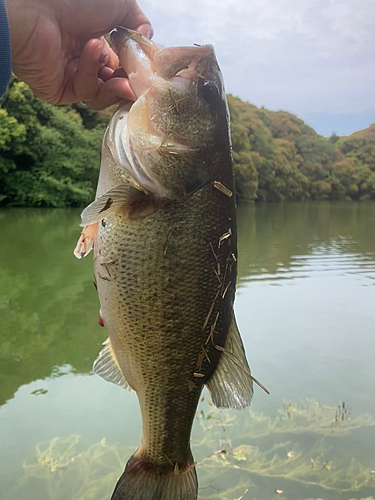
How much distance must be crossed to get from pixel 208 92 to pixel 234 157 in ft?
122

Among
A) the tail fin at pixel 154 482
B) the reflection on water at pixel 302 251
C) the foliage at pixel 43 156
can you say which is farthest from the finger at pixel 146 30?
the foliage at pixel 43 156

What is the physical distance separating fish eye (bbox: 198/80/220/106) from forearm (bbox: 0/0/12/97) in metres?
0.60

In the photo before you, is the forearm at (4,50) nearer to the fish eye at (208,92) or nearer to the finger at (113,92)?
the finger at (113,92)

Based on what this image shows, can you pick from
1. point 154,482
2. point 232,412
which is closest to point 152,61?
point 154,482

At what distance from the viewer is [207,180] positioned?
4.56ft

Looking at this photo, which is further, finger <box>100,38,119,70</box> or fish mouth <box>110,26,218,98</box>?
finger <box>100,38,119,70</box>

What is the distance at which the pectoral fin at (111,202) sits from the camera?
1330mm

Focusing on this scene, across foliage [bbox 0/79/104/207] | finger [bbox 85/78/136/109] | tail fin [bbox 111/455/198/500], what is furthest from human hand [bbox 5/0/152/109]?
foliage [bbox 0/79/104/207]

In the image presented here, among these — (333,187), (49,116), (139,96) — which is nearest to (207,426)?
(139,96)

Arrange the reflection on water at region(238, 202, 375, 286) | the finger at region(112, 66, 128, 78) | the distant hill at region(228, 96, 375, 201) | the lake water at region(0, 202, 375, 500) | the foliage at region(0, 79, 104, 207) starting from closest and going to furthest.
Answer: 1. the finger at region(112, 66, 128, 78)
2. the lake water at region(0, 202, 375, 500)
3. the reflection on water at region(238, 202, 375, 286)
4. the foliage at region(0, 79, 104, 207)
5. the distant hill at region(228, 96, 375, 201)

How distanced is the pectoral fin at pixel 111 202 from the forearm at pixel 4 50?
1.72 ft

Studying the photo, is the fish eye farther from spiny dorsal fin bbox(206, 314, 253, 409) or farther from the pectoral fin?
spiny dorsal fin bbox(206, 314, 253, 409)

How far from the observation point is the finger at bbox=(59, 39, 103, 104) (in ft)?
5.41

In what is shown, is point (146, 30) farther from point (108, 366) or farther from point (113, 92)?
point (108, 366)
